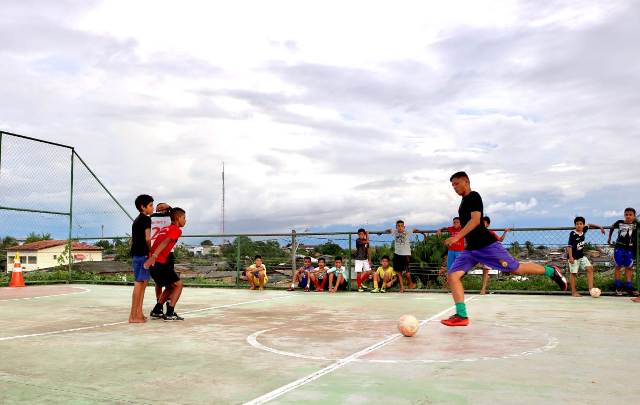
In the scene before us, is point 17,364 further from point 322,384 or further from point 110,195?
point 110,195

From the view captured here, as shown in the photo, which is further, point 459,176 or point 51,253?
point 51,253

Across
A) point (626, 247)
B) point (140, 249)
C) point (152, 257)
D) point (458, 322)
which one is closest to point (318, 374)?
point (458, 322)

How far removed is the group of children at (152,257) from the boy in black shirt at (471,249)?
147 inches

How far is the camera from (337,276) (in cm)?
1356

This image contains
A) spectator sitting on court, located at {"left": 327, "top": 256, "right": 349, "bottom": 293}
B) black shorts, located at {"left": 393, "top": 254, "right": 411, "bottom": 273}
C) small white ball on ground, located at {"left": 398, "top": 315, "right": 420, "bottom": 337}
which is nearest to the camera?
small white ball on ground, located at {"left": 398, "top": 315, "right": 420, "bottom": 337}

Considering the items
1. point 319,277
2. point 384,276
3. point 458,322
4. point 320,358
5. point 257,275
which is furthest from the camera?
point 257,275

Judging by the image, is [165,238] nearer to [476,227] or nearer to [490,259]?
[476,227]

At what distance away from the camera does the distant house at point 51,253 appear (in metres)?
16.7

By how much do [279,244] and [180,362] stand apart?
997 centimetres

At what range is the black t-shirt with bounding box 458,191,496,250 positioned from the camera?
21.3 feet

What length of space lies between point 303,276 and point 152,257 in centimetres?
704

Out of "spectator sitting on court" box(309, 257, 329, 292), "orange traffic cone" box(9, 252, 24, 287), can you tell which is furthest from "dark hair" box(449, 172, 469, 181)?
"orange traffic cone" box(9, 252, 24, 287)

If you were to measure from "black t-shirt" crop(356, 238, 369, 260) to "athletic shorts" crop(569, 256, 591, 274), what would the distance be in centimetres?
452

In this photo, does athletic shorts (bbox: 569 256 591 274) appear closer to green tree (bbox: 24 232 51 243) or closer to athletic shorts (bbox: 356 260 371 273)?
athletic shorts (bbox: 356 260 371 273)
